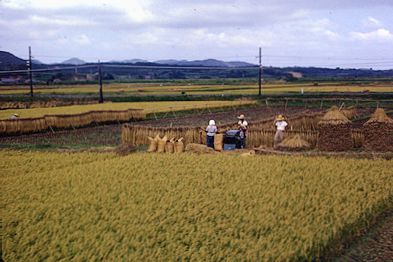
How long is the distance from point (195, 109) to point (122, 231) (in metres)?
29.4

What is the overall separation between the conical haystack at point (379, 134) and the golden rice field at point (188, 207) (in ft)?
10.8

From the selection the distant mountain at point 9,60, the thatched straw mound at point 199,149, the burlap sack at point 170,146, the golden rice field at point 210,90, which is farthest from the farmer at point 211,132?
the golden rice field at point 210,90

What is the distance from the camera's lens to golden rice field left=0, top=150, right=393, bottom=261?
289 inches

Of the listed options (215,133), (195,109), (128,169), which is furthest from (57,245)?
(195,109)

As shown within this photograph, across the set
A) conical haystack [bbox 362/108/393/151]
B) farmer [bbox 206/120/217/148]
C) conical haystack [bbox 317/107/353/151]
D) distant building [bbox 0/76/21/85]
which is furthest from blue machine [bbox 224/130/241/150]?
distant building [bbox 0/76/21/85]

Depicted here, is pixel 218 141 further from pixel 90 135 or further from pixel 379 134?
pixel 90 135

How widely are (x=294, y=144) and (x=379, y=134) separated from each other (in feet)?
9.24

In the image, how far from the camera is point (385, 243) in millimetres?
8891

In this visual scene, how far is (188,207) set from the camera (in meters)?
9.48

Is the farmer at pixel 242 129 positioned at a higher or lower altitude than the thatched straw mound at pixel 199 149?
higher

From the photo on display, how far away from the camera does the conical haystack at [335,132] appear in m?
17.9

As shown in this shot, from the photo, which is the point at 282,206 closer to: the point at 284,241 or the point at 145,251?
the point at 284,241

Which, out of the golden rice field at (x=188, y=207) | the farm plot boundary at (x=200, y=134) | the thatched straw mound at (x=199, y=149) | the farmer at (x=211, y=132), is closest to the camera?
the golden rice field at (x=188, y=207)

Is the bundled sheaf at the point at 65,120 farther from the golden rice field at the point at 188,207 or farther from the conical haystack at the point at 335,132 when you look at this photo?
the conical haystack at the point at 335,132
